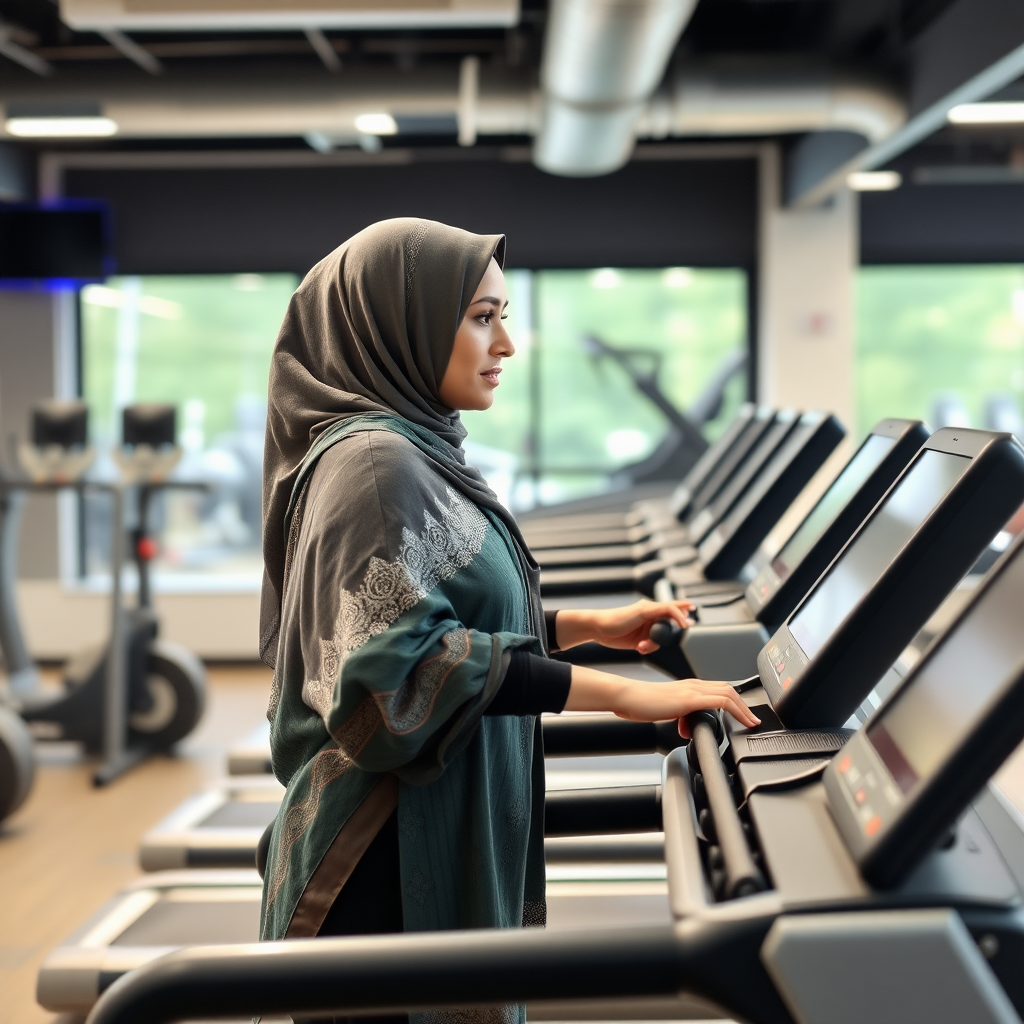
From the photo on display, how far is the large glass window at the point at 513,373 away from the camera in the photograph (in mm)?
6918

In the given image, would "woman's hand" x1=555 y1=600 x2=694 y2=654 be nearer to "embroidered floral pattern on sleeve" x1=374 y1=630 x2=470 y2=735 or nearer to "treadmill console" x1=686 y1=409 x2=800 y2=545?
"embroidered floral pattern on sleeve" x1=374 y1=630 x2=470 y2=735

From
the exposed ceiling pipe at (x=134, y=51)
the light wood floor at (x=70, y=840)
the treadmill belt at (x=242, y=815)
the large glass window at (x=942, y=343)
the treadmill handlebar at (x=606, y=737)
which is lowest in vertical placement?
the light wood floor at (x=70, y=840)

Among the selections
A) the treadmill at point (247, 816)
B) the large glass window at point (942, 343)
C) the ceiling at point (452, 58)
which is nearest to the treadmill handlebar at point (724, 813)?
the treadmill at point (247, 816)

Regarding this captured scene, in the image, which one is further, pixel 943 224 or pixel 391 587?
pixel 943 224

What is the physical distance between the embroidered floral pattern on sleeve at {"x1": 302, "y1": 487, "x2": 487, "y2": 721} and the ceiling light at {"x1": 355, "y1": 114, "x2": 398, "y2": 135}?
4010 millimetres


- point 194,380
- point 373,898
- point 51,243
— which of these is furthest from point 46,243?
point 373,898

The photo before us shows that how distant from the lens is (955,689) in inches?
37.7

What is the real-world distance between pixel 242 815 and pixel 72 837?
3.32ft

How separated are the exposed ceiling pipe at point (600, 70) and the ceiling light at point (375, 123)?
2.21ft

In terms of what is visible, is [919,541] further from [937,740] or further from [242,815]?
[242,815]

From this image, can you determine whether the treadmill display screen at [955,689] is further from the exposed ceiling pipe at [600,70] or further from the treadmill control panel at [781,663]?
the exposed ceiling pipe at [600,70]

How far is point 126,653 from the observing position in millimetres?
4742

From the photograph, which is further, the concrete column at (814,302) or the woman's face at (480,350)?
the concrete column at (814,302)

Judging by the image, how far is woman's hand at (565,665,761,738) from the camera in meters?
1.26
